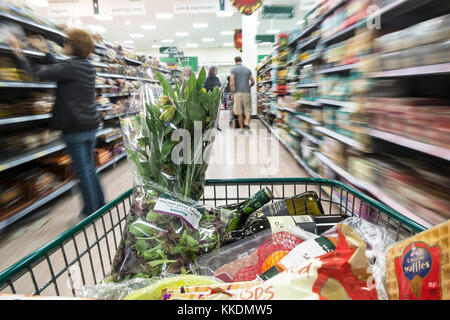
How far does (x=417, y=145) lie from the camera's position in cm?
133

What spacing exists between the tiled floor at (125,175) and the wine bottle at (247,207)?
1.85 metres

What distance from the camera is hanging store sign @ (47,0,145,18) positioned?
6.34 m

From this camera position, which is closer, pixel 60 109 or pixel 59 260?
pixel 59 260

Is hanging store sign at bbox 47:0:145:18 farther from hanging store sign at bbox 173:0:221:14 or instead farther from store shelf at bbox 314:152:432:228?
store shelf at bbox 314:152:432:228

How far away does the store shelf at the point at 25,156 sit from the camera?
7.26 ft

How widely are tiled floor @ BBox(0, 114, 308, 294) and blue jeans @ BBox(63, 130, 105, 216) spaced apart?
287 mm

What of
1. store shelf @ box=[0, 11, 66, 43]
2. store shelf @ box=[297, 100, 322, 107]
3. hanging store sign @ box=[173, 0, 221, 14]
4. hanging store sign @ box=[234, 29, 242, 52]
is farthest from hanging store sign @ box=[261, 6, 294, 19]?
store shelf @ box=[0, 11, 66, 43]

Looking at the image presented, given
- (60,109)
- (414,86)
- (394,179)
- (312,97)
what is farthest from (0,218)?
(312,97)

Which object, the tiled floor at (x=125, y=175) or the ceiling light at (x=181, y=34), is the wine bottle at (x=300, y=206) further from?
the ceiling light at (x=181, y=34)

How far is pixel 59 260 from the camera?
1.80 metres

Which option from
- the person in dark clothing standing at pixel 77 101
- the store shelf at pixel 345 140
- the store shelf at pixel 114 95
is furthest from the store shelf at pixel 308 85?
the store shelf at pixel 114 95
